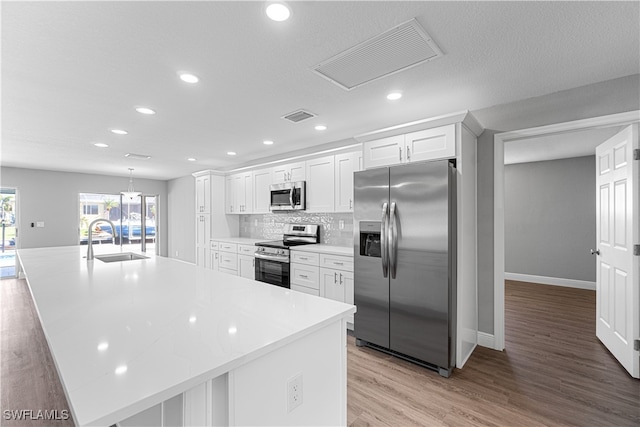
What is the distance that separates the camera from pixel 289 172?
4695mm

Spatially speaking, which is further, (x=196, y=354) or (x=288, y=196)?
(x=288, y=196)

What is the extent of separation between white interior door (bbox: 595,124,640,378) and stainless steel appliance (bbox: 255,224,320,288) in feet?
10.9

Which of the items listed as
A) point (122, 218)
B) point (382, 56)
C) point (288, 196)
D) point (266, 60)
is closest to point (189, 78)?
point (266, 60)

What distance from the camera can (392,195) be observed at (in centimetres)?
279

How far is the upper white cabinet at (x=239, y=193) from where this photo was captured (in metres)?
5.50

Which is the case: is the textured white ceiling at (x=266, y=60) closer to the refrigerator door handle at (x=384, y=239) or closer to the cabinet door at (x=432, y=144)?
the cabinet door at (x=432, y=144)

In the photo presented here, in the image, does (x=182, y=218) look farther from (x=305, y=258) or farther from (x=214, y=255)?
(x=305, y=258)

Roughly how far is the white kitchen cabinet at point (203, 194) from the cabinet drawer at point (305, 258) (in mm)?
2806

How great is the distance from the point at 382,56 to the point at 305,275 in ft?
8.80

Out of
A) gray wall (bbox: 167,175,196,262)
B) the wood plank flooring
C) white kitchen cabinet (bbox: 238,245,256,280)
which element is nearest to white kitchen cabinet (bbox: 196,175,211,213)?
gray wall (bbox: 167,175,196,262)

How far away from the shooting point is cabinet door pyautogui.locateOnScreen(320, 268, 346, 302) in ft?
11.3

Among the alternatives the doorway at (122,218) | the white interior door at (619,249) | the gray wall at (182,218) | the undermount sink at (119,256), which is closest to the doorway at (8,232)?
the doorway at (122,218)

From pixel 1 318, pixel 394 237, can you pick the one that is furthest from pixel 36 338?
pixel 394 237

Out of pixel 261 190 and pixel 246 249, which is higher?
pixel 261 190
